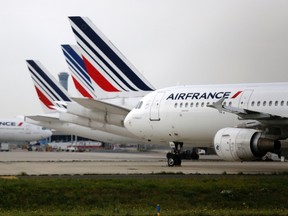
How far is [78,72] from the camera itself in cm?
4866

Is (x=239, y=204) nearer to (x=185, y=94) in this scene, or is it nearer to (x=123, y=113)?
(x=185, y=94)

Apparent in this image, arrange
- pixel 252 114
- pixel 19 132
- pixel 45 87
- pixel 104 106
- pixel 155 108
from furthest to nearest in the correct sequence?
pixel 19 132 → pixel 45 87 → pixel 104 106 → pixel 155 108 → pixel 252 114

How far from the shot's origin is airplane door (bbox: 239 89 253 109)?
27155mm

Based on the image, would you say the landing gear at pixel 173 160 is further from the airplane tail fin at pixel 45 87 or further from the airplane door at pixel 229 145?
the airplane tail fin at pixel 45 87

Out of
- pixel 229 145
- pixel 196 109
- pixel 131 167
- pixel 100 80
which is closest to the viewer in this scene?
pixel 229 145

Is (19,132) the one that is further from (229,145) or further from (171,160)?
(229,145)

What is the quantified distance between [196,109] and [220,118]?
146 centimetres

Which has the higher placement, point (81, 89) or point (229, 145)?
point (81, 89)

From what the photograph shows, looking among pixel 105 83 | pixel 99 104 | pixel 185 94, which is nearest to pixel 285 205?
pixel 185 94

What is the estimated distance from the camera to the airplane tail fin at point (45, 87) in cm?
5712

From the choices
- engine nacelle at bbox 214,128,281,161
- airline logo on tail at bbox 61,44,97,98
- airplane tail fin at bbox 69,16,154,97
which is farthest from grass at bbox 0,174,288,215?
airline logo on tail at bbox 61,44,97,98

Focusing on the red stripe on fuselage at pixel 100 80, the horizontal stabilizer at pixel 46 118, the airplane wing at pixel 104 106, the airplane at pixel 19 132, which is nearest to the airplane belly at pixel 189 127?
the airplane wing at pixel 104 106

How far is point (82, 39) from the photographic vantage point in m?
40.1

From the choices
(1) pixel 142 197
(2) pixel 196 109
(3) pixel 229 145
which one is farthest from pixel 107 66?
(1) pixel 142 197
